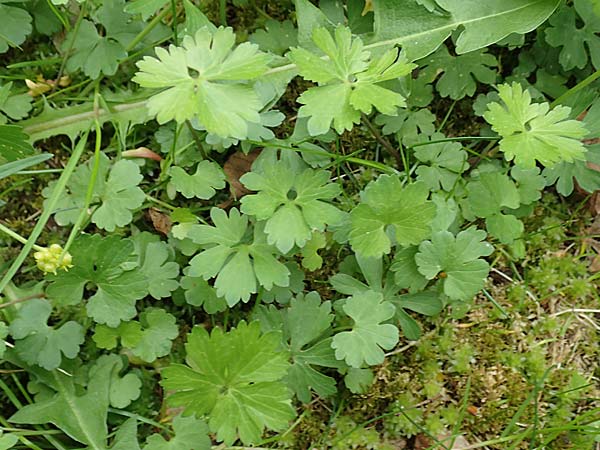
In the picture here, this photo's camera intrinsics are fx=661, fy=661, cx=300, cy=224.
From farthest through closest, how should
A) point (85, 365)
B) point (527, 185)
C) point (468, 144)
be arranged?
point (468, 144) < point (527, 185) < point (85, 365)

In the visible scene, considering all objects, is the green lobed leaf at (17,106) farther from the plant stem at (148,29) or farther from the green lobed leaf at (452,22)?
the green lobed leaf at (452,22)

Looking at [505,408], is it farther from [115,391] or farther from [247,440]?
[115,391]

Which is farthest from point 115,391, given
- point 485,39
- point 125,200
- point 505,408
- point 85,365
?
point 485,39

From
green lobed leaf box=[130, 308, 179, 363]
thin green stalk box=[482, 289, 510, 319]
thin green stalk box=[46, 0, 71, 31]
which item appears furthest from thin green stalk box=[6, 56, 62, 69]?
thin green stalk box=[482, 289, 510, 319]

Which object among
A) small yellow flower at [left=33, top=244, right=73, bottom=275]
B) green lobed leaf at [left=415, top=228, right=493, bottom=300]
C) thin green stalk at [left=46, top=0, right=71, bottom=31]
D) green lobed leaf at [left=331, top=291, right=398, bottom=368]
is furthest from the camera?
thin green stalk at [left=46, top=0, right=71, bottom=31]

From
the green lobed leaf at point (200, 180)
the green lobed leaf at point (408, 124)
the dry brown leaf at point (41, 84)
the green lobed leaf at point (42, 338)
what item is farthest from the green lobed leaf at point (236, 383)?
the dry brown leaf at point (41, 84)

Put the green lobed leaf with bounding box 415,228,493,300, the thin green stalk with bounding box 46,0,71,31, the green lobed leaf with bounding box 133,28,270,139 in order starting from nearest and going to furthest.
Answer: the green lobed leaf with bounding box 133,28,270,139 → the green lobed leaf with bounding box 415,228,493,300 → the thin green stalk with bounding box 46,0,71,31

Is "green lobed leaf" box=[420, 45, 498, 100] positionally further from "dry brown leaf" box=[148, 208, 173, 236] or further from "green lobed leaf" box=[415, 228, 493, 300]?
"dry brown leaf" box=[148, 208, 173, 236]

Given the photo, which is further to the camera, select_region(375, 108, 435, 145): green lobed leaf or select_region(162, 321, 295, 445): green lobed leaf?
select_region(375, 108, 435, 145): green lobed leaf
